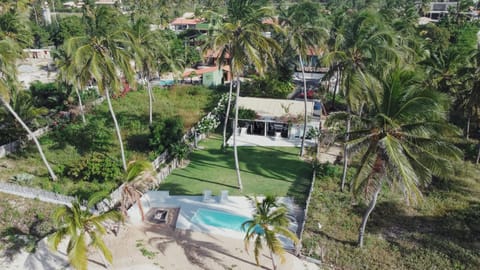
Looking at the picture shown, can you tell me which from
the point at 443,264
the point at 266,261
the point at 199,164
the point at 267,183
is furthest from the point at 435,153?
the point at 199,164

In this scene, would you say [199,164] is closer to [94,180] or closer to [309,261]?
[94,180]

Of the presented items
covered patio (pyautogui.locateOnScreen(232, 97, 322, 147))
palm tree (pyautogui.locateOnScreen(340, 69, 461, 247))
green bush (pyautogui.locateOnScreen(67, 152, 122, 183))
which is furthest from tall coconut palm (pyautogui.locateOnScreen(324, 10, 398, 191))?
green bush (pyautogui.locateOnScreen(67, 152, 122, 183))

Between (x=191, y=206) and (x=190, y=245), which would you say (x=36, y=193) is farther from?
(x=190, y=245)

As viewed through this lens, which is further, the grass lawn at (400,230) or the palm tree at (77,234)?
the grass lawn at (400,230)

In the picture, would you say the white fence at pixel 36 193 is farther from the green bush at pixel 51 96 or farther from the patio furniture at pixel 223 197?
the green bush at pixel 51 96

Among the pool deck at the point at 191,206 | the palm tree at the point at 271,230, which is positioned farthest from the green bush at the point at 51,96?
the palm tree at the point at 271,230

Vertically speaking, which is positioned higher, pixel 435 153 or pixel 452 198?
pixel 435 153
